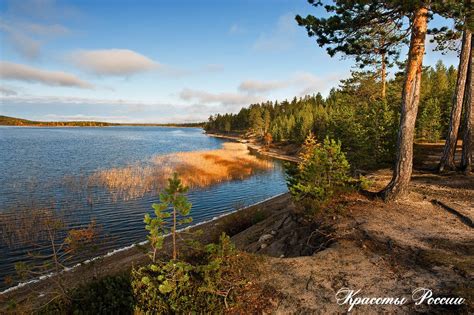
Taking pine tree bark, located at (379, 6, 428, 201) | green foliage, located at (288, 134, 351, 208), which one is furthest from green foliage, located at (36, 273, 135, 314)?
pine tree bark, located at (379, 6, 428, 201)

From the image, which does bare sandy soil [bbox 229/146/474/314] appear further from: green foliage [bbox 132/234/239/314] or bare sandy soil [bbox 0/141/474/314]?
green foliage [bbox 132/234/239/314]

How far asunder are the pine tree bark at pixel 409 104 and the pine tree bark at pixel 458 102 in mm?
7778

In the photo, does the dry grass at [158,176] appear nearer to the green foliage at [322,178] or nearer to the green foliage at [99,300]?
the green foliage at [322,178]

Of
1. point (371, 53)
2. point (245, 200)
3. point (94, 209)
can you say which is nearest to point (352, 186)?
point (371, 53)

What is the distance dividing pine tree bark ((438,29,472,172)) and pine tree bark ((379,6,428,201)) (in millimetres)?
7778

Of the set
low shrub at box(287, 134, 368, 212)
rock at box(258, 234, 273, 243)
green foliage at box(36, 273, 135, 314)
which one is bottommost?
rock at box(258, 234, 273, 243)

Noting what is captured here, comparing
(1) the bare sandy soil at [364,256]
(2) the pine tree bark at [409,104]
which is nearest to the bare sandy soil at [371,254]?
(1) the bare sandy soil at [364,256]

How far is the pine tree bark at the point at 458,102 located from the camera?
15.9 metres

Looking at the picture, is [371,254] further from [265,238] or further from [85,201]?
[85,201]

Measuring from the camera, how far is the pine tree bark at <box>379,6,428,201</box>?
1009 centimetres

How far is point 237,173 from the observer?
1499 inches

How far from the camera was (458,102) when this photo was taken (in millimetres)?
16406

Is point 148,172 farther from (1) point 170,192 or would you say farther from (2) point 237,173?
(1) point 170,192

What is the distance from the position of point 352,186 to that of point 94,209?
59.9 ft
